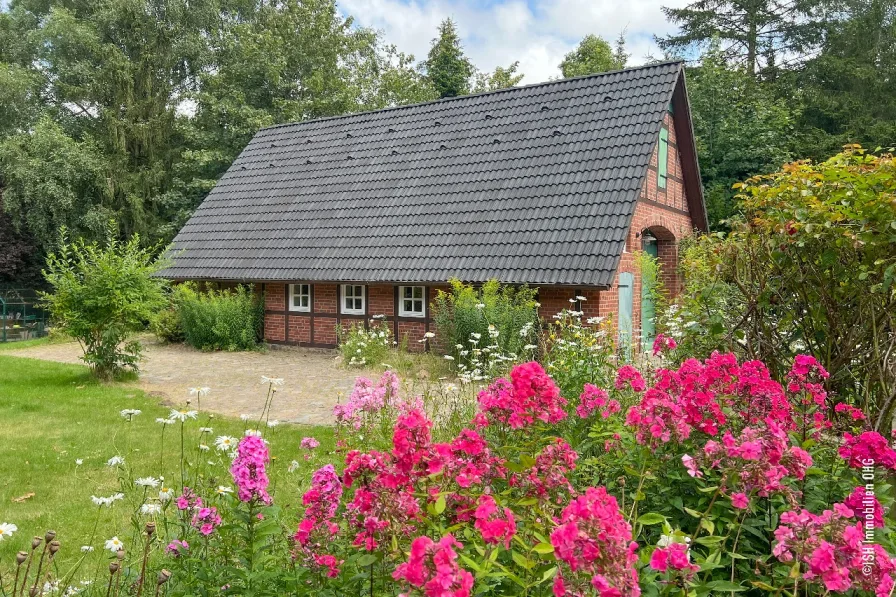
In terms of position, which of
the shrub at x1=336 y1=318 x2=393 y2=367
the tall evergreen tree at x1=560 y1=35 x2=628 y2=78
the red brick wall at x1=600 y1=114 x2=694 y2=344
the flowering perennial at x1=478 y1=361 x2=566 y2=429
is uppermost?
the tall evergreen tree at x1=560 y1=35 x2=628 y2=78

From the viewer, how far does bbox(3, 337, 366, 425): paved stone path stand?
8539 mm

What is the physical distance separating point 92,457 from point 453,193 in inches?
372

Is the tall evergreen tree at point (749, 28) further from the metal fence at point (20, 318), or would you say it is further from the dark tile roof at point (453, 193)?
the metal fence at point (20, 318)

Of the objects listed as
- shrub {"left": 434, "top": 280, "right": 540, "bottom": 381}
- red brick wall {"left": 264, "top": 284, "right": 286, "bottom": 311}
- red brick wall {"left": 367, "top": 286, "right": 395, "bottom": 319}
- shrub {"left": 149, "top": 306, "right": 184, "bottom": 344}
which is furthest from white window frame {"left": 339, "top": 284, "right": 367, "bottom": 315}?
shrub {"left": 149, "top": 306, "right": 184, "bottom": 344}

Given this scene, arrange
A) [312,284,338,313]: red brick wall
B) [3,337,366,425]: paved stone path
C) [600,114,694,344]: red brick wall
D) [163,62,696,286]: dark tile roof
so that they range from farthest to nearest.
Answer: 1. [312,284,338,313]: red brick wall
2. [600,114,694,344]: red brick wall
3. [163,62,696,286]: dark tile roof
4. [3,337,366,425]: paved stone path

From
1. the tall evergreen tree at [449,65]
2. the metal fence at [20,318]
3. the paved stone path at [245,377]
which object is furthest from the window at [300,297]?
the tall evergreen tree at [449,65]

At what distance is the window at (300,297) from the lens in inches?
591

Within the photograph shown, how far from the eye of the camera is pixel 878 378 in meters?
4.50

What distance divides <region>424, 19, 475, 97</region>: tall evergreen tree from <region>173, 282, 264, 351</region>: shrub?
18.2m

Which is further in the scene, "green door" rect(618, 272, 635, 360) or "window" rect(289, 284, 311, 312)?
"window" rect(289, 284, 311, 312)

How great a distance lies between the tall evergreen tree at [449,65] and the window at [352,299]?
1832 centimetres

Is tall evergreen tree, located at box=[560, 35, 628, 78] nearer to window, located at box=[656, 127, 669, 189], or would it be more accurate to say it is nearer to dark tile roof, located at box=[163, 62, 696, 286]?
dark tile roof, located at box=[163, 62, 696, 286]

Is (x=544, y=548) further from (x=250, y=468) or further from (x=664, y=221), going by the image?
(x=664, y=221)

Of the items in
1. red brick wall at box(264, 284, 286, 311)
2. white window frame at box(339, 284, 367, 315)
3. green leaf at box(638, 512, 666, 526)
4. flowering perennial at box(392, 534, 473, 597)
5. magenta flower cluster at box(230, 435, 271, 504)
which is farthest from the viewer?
red brick wall at box(264, 284, 286, 311)
